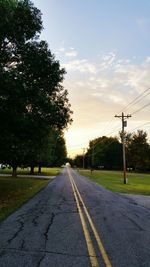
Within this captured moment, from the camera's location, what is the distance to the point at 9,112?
74.8 feet

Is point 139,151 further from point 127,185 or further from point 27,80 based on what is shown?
point 27,80

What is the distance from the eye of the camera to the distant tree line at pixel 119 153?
117500 mm

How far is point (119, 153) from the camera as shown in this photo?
476ft

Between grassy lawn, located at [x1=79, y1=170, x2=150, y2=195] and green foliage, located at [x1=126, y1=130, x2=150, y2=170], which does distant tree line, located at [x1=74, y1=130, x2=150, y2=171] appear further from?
grassy lawn, located at [x1=79, y1=170, x2=150, y2=195]

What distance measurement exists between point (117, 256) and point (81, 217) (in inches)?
238

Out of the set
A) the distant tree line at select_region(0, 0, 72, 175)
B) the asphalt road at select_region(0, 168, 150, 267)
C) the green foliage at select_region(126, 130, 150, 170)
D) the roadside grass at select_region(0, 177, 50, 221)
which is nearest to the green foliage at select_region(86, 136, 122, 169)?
the green foliage at select_region(126, 130, 150, 170)

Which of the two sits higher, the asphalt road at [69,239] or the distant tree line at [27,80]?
the distant tree line at [27,80]

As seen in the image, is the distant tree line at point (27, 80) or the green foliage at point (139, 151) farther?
the green foliage at point (139, 151)

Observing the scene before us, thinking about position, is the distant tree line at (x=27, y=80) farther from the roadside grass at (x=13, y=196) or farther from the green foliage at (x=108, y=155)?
the green foliage at (x=108, y=155)

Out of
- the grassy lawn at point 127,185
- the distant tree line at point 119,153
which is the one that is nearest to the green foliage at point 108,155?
the distant tree line at point 119,153

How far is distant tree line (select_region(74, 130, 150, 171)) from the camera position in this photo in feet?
385

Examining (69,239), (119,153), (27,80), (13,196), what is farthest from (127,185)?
(119,153)

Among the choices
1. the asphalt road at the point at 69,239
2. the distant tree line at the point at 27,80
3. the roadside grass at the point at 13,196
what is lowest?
the asphalt road at the point at 69,239

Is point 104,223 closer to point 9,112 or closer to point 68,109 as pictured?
point 9,112
